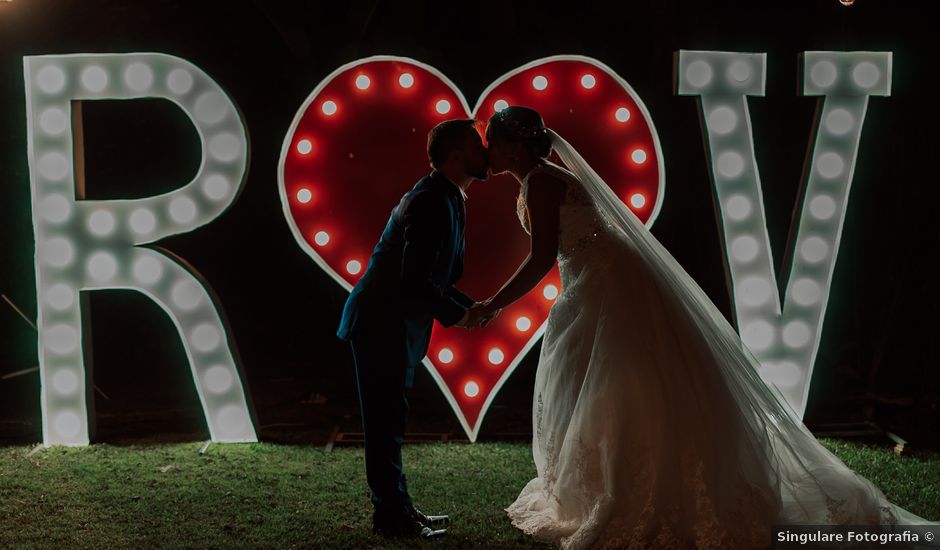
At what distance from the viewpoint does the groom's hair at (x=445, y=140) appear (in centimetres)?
436

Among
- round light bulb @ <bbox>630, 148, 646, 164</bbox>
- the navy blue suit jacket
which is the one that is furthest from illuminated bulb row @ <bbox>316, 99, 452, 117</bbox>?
the navy blue suit jacket

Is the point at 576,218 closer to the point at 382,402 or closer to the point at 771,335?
the point at 382,402

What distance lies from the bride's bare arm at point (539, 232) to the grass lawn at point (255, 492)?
1213mm

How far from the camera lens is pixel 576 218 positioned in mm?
4551

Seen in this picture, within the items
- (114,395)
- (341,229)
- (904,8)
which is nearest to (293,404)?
(114,395)

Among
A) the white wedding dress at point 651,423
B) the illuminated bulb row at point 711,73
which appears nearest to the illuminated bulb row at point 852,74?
the illuminated bulb row at point 711,73

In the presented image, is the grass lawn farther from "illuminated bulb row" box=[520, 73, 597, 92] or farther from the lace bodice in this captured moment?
"illuminated bulb row" box=[520, 73, 597, 92]

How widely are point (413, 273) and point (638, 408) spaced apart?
1.19 m

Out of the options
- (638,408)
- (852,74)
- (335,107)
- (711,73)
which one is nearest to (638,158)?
(711,73)

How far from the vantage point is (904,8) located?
9.28m

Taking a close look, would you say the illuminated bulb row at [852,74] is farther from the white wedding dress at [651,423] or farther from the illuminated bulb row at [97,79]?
the illuminated bulb row at [97,79]

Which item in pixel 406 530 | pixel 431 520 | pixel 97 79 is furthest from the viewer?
pixel 97 79

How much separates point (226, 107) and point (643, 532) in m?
3.74

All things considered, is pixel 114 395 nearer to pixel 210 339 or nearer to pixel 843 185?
pixel 210 339
